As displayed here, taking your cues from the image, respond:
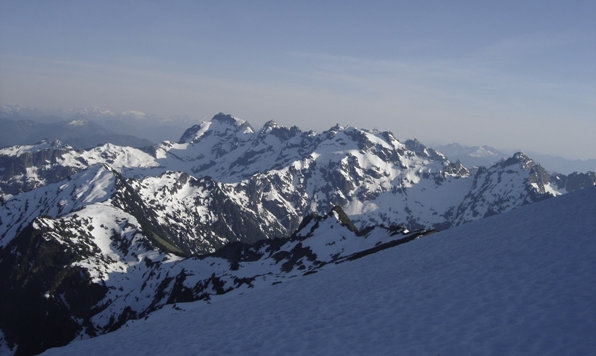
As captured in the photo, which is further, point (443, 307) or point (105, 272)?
point (105, 272)

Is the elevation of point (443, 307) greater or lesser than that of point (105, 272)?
greater

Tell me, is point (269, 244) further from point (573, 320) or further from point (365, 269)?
point (573, 320)

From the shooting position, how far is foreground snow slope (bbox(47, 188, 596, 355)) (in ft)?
45.2

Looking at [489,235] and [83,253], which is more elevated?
[489,235]

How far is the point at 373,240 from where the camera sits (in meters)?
112

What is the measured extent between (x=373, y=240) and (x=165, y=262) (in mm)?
108653

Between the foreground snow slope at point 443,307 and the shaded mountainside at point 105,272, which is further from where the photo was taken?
the shaded mountainside at point 105,272

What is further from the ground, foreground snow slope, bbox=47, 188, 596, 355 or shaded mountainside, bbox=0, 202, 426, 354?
foreground snow slope, bbox=47, 188, 596, 355

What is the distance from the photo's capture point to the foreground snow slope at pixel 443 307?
45.2 feet

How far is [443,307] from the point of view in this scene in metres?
17.1

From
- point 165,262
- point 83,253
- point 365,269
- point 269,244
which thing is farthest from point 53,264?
point 365,269

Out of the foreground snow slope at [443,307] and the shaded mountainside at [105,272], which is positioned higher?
the foreground snow slope at [443,307]

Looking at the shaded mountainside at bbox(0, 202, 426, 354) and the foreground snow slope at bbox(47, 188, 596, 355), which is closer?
the foreground snow slope at bbox(47, 188, 596, 355)

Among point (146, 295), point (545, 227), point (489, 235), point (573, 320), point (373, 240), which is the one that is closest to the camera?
point (573, 320)
